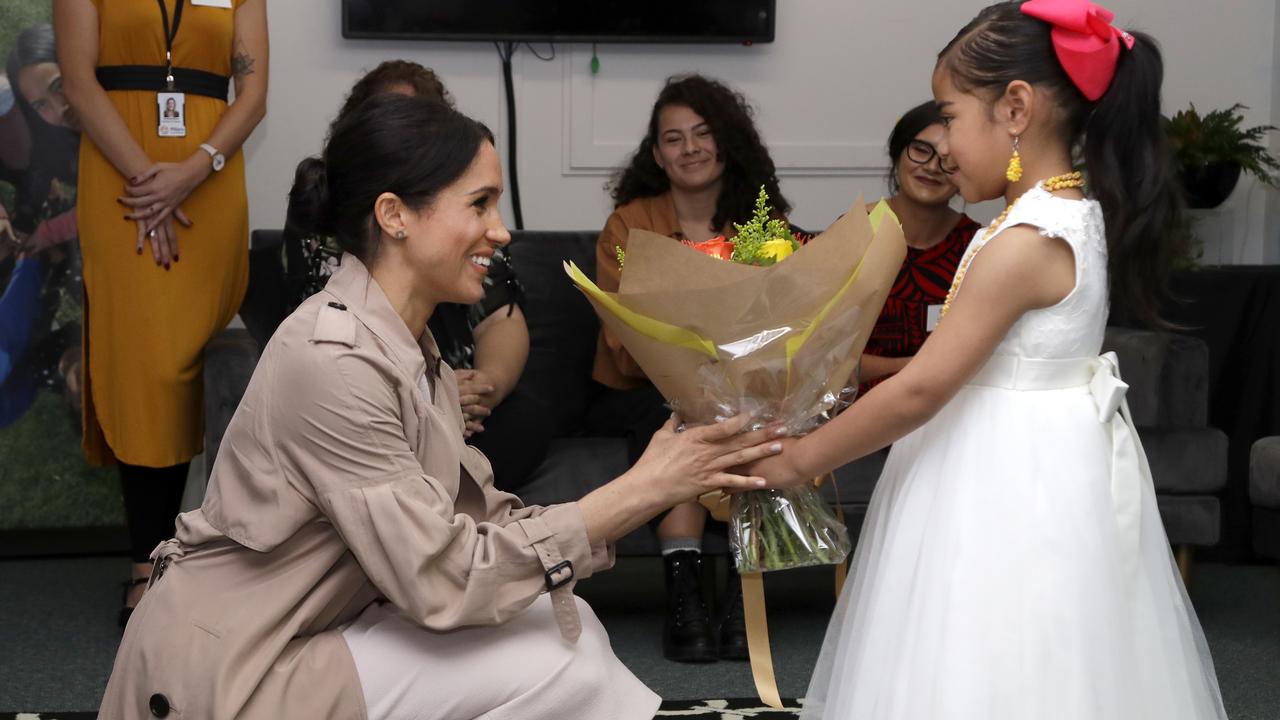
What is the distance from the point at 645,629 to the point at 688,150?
1191mm

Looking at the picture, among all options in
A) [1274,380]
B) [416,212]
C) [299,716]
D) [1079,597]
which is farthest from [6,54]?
[1274,380]

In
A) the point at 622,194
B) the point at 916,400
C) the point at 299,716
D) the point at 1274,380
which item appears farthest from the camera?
the point at 1274,380

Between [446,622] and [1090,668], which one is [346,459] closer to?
[446,622]

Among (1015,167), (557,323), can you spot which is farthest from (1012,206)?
(557,323)

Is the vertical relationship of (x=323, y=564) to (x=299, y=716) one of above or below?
above

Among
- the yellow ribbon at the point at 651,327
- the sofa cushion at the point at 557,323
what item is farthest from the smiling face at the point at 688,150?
the yellow ribbon at the point at 651,327

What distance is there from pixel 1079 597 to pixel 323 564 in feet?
2.89

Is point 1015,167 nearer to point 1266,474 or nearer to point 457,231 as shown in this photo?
point 457,231

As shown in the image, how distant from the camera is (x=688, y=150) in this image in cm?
352

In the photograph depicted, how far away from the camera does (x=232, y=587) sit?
5.24 feet

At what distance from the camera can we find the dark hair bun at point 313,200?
1793 millimetres

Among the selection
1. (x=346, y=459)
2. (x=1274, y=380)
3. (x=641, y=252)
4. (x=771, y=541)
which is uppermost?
(x=641, y=252)

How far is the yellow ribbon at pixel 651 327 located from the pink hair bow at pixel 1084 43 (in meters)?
0.54

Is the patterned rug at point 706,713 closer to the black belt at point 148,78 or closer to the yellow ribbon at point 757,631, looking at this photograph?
the yellow ribbon at point 757,631
